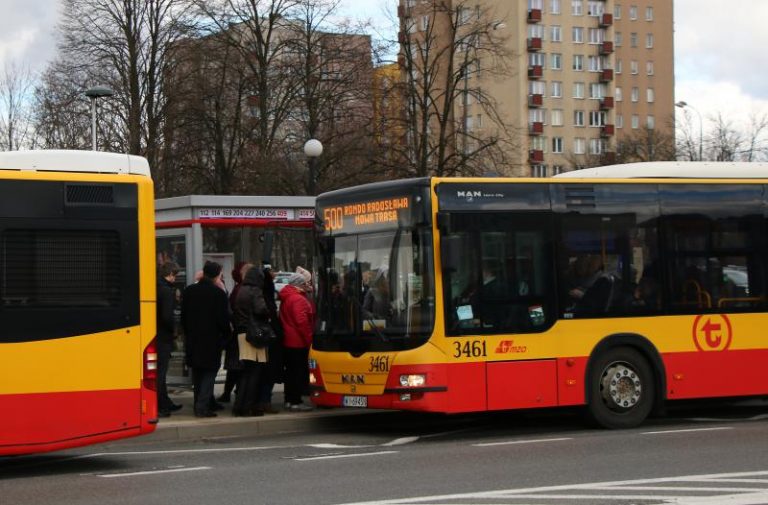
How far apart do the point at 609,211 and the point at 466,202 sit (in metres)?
1.91

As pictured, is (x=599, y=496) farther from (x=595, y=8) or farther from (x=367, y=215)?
(x=595, y=8)

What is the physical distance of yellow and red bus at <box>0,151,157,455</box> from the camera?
10.8 m

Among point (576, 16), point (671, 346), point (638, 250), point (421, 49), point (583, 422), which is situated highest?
point (576, 16)

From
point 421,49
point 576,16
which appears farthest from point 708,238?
point 576,16

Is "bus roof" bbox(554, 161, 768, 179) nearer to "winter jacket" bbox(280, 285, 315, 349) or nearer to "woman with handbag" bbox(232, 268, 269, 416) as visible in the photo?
"winter jacket" bbox(280, 285, 315, 349)

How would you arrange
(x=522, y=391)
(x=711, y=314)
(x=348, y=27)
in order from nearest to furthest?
1. (x=522, y=391)
2. (x=711, y=314)
3. (x=348, y=27)

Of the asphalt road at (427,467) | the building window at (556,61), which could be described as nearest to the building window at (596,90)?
the building window at (556,61)

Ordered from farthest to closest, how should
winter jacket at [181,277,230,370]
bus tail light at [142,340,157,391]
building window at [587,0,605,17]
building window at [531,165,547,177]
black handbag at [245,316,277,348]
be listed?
building window at [587,0,605,17]
building window at [531,165,547,177]
black handbag at [245,316,277,348]
winter jacket at [181,277,230,370]
bus tail light at [142,340,157,391]

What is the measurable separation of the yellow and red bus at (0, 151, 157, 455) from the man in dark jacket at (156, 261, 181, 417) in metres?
3.43

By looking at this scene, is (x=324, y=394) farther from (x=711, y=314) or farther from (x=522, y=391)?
(x=711, y=314)

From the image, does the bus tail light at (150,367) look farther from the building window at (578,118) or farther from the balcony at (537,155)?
the building window at (578,118)

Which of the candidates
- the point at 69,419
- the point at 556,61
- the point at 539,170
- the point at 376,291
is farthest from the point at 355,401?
the point at 556,61

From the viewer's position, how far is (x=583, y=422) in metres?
15.0

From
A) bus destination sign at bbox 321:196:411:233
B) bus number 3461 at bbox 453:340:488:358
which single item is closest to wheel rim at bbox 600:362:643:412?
bus number 3461 at bbox 453:340:488:358
